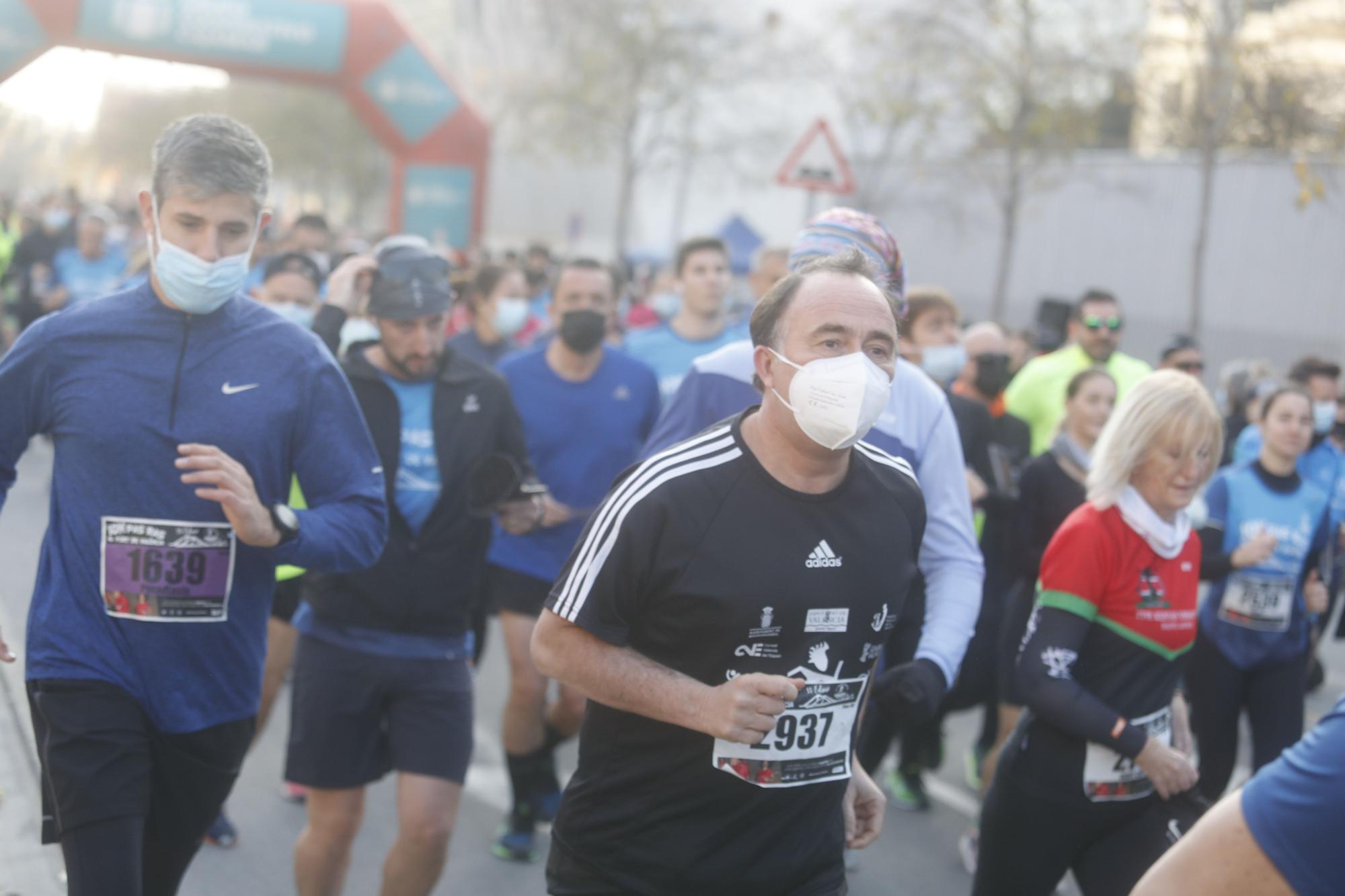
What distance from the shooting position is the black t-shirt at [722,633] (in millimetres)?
2592

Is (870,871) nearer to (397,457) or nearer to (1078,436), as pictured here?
(1078,436)

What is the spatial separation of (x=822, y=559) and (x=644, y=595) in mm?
338

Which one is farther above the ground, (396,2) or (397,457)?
(396,2)

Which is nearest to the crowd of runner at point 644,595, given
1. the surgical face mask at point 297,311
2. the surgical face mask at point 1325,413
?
the surgical face mask at point 297,311

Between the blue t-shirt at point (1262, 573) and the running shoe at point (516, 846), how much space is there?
271cm

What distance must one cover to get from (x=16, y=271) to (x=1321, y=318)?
66.3 ft

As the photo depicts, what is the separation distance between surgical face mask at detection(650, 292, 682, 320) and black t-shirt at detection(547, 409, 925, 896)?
9.35 m

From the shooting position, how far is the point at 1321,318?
24.1 m

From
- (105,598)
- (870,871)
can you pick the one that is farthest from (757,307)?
(870,871)

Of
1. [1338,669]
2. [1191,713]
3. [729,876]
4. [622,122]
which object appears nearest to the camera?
[729,876]

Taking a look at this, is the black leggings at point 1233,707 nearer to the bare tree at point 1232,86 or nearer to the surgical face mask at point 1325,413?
the surgical face mask at point 1325,413

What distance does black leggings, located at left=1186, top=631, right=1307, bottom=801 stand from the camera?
5242mm

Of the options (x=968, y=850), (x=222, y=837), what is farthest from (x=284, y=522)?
(x=968, y=850)

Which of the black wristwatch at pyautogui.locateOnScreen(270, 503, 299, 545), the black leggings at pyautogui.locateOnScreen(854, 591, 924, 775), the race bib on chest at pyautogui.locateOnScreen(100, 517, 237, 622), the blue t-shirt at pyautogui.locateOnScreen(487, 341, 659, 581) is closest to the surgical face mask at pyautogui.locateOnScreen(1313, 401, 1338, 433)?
the blue t-shirt at pyautogui.locateOnScreen(487, 341, 659, 581)
